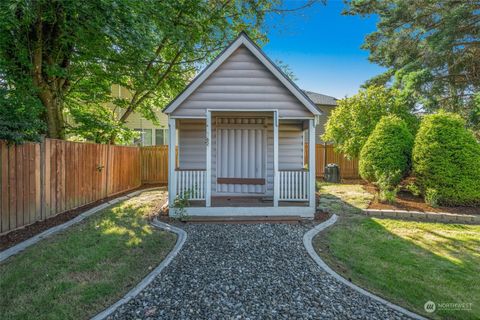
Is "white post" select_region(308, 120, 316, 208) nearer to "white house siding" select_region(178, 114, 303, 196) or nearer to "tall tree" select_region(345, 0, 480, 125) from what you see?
"white house siding" select_region(178, 114, 303, 196)

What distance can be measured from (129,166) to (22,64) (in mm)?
6390

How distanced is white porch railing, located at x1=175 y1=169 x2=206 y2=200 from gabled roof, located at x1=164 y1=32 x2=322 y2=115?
72.3 inches

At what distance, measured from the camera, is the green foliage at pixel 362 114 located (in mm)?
13438

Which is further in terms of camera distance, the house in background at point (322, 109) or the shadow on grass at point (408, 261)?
the house in background at point (322, 109)

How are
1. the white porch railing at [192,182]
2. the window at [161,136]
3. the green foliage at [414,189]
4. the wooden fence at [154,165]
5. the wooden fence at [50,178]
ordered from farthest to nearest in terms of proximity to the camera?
the window at [161,136], the wooden fence at [154,165], the green foliage at [414,189], the white porch railing at [192,182], the wooden fence at [50,178]

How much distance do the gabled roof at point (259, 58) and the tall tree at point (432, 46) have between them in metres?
10.2

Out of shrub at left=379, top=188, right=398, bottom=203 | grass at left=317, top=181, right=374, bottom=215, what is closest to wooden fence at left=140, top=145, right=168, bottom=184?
grass at left=317, top=181, right=374, bottom=215

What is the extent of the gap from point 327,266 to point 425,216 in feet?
16.1

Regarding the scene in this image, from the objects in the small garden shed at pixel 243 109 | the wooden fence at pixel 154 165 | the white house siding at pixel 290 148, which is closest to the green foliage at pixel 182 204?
the small garden shed at pixel 243 109

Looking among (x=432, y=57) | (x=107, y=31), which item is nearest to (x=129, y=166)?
(x=107, y=31)

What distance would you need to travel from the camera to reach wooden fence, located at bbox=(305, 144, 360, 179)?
16609 mm

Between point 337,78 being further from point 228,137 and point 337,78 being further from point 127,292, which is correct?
point 127,292

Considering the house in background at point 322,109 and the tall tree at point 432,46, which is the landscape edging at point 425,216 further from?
the house in background at point 322,109

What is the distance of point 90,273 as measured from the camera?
4.06m
